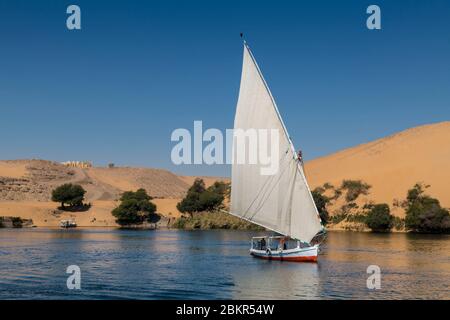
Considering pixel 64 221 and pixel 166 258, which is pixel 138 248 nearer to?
pixel 166 258

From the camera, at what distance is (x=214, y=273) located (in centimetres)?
3516

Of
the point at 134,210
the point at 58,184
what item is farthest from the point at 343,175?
the point at 58,184

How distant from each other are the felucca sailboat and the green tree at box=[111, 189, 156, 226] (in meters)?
59.7

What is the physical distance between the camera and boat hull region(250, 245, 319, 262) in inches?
1594

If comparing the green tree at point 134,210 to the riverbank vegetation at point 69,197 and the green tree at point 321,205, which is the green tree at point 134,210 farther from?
the green tree at point 321,205

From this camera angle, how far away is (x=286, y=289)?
96.1ft

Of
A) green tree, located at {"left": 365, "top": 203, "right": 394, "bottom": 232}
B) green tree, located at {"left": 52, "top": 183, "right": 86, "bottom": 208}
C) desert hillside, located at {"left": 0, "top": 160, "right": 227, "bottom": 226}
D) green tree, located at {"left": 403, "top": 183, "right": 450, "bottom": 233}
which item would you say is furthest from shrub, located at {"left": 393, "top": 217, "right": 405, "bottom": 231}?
green tree, located at {"left": 52, "top": 183, "right": 86, "bottom": 208}

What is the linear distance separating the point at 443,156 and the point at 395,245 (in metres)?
56.4

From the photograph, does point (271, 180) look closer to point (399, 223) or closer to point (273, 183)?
point (273, 183)

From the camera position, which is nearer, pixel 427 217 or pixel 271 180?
pixel 271 180

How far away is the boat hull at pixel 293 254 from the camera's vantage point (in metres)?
40.5

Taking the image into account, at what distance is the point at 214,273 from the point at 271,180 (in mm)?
8401

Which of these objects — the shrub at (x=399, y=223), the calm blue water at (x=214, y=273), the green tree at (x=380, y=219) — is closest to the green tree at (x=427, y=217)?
the shrub at (x=399, y=223)

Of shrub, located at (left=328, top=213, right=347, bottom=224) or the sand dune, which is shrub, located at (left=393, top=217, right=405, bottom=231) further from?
shrub, located at (left=328, top=213, right=347, bottom=224)
